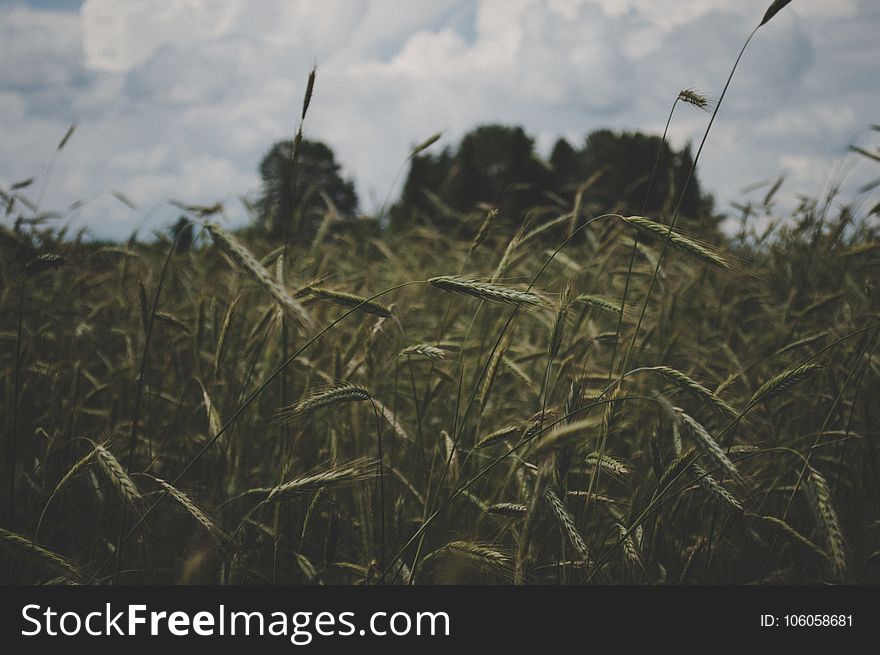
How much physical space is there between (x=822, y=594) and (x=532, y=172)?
27.2 meters

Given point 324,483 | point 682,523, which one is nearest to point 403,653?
point 324,483

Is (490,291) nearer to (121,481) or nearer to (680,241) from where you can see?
(680,241)

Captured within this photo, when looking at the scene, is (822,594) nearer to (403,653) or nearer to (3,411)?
(403,653)

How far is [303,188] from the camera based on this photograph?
4602 millimetres

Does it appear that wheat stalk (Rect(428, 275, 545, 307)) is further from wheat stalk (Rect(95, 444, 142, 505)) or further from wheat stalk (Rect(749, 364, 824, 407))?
wheat stalk (Rect(95, 444, 142, 505))

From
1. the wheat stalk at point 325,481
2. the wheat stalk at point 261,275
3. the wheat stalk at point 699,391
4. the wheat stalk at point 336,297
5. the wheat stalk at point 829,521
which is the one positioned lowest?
the wheat stalk at point 829,521

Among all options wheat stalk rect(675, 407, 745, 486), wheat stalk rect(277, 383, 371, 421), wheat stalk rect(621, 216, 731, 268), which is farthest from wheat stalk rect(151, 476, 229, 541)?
wheat stalk rect(621, 216, 731, 268)

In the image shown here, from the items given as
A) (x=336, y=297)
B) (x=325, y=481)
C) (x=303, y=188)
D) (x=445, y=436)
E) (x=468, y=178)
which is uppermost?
(x=468, y=178)

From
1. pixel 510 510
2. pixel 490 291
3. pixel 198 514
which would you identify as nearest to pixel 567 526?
pixel 510 510

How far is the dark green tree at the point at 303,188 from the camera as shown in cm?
378

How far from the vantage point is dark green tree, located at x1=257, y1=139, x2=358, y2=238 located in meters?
3.78

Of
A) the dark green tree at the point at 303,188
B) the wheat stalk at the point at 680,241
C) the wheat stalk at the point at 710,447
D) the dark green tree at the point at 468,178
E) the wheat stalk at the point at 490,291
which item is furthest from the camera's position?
the dark green tree at the point at 468,178

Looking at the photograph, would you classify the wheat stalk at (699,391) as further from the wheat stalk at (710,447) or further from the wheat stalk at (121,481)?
the wheat stalk at (121,481)

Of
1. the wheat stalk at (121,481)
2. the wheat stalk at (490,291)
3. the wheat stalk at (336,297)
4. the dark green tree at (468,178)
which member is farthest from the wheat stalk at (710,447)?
the dark green tree at (468,178)
